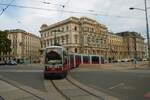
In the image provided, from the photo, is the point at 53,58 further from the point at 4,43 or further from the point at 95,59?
the point at 4,43

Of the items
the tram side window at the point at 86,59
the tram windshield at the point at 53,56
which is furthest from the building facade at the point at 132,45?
the tram windshield at the point at 53,56

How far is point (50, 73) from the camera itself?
83.5ft

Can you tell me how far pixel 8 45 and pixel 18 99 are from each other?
264 feet

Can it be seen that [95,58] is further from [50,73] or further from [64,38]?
[64,38]

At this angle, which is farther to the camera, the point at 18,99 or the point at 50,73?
the point at 50,73

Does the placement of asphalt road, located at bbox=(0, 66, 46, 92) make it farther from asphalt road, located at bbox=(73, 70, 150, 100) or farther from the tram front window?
asphalt road, located at bbox=(73, 70, 150, 100)

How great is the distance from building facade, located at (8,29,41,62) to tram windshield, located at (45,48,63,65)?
106 metres

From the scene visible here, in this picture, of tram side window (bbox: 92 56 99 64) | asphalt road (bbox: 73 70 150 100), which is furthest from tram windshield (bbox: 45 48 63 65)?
tram side window (bbox: 92 56 99 64)

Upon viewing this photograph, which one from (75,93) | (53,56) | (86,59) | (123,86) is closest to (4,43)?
(86,59)

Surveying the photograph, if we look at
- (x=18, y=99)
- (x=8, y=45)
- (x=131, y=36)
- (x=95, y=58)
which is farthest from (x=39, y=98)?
(x=131, y=36)

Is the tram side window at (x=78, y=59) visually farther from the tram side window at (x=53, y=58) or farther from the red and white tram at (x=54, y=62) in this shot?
the tram side window at (x=53, y=58)

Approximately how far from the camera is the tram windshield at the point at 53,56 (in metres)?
25.9

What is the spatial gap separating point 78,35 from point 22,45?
109ft

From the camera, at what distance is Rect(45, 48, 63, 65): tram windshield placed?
25906 mm
